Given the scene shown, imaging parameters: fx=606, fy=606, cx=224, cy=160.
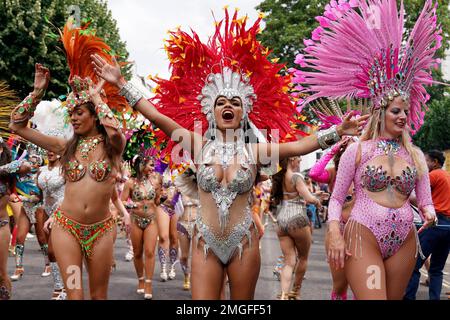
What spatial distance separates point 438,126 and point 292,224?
85.7 ft

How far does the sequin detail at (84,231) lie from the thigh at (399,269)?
2.33 meters

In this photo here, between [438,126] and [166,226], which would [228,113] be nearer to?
[166,226]

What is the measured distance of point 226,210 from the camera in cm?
441

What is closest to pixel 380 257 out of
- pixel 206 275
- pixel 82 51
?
pixel 206 275

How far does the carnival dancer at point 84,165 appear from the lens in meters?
4.97

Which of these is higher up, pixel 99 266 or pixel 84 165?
pixel 84 165

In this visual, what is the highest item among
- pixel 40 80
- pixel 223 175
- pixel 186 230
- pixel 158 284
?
pixel 40 80

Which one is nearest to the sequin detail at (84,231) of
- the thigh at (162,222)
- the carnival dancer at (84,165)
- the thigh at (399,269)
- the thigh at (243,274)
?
the carnival dancer at (84,165)

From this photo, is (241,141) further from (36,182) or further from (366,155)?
(36,182)

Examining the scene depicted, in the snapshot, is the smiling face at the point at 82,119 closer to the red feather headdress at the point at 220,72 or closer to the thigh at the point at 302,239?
the red feather headdress at the point at 220,72

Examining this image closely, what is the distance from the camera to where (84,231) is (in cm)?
499

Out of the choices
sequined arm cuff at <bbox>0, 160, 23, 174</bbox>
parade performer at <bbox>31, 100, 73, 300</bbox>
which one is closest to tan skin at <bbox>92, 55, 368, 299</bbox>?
parade performer at <bbox>31, 100, 73, 300</bbox>
